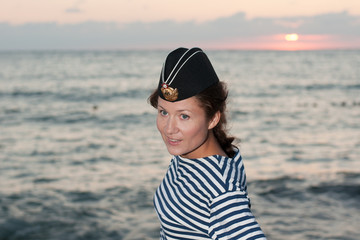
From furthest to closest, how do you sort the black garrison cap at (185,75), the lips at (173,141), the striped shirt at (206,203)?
the lips at (173,141) → the black garrison cap at (185,75) → the striped shirt at (206,203)

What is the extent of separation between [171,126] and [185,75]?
0.23 meters

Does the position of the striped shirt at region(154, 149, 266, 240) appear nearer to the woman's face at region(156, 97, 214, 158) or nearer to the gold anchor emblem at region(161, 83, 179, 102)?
the woman's face at region(156, 97, 214, 158)

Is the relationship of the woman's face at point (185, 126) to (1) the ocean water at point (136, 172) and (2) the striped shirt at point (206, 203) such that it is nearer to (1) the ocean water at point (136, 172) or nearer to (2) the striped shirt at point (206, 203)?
(2) the striped shirt at point (206, 203)

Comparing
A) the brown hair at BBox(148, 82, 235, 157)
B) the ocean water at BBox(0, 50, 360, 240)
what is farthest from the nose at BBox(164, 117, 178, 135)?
the ocean water at BBox(0, 50, 360, 240)

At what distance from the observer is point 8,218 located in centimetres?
865

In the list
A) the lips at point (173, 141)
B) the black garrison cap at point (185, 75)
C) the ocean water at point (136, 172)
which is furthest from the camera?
the ocean water at point (136, 172)

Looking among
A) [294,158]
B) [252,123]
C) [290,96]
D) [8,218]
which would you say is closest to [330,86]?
[290,96]

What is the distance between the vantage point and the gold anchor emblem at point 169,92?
6.55 feet

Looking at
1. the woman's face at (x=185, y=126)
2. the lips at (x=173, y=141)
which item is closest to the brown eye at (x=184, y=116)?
the woman's face at (x=185, y=126)

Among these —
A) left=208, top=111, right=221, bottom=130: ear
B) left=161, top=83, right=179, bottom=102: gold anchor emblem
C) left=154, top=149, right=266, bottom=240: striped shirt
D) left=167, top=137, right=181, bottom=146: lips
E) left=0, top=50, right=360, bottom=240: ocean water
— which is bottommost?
left=0, top=50, right=360, bottom=240: ocean water

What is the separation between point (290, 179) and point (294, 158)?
226 centimetres

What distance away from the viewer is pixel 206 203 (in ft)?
6.09

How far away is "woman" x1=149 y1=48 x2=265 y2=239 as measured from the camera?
5.96 ft

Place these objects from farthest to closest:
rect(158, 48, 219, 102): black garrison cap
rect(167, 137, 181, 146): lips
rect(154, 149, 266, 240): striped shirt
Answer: rect(167, 137, 181, 146): lips
rect(158, 48, 219, 102): black garrison cap
rect(154, 149, 266, 240): striped shirt
